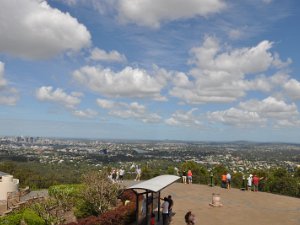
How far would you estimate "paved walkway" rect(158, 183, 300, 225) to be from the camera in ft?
55.3

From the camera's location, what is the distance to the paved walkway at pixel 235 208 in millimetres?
16844

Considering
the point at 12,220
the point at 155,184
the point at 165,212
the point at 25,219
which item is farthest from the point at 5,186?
the point at 155,184

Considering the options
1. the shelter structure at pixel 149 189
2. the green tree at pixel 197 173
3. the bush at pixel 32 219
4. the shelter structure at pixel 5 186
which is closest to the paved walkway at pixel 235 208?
the shelter structure at pixel 149 189

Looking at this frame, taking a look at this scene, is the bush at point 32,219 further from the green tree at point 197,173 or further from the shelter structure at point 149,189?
the green tree at point 197,173

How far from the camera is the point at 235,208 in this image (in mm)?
19453

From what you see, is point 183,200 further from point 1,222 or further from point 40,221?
point 1,222

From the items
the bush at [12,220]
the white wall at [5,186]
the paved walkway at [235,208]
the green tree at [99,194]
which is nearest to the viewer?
the paved walkway at [235,208]

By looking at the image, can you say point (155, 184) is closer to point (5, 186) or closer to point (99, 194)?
point (99, 194)

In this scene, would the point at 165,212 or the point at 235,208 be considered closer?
the point at 165,212

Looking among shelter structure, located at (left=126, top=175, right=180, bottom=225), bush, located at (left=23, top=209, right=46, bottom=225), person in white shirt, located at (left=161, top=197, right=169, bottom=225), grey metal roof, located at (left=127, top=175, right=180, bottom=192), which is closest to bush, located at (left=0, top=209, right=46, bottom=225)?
bush, located at (left=23, top=209, right=46, bottom=225)

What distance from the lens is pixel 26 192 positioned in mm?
28375

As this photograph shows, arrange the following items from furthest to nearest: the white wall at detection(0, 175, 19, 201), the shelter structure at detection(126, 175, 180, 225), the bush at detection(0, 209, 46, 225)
Result: 1. the white wall at detection(0, 175, 19, 201)
2. the bush at detection(0, 209, 46, 225)
3. the shelter structure at detection(126, 175, 180, 225)

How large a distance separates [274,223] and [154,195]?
535 cm

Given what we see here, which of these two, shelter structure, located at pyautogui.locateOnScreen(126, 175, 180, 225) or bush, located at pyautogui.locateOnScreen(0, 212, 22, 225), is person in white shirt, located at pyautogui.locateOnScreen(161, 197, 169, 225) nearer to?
shelter structure, located at pyautogui.locateOnScreen(126, 175, 180, 225)
